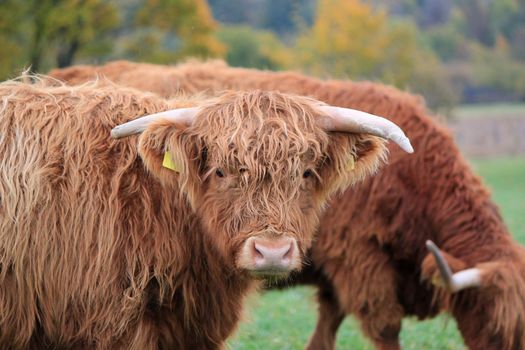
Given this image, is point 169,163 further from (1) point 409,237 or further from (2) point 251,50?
(2) point 251,50

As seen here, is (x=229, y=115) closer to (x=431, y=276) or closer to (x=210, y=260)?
(x=210, y=260)

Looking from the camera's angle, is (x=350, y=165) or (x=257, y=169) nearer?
(x=257, y=169)

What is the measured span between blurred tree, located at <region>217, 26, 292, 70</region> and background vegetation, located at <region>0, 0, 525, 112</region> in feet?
0.26

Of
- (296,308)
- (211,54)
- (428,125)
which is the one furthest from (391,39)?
(428,125)

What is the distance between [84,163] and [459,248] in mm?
3320

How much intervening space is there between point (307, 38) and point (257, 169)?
3854 centimetres

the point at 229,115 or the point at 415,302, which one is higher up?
the point at 229,115

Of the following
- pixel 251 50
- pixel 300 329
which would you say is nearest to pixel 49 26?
pixel 300 329

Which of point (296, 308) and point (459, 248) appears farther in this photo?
point (296, 308)

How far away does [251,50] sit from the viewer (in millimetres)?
46812

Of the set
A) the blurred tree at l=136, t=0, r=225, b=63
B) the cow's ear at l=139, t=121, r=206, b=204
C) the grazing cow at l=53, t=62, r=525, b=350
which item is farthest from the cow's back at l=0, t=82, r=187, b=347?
the blurred tree at l=136, t=0, r=225, b=63

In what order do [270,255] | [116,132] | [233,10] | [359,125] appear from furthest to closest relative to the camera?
[233,10] < [359,125] < [116,132] < [270,255]

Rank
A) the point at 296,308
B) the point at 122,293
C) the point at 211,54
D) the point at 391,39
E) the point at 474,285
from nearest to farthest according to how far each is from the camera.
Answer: the point at 122,293 → the point at 474,285 → the point at 296,308 → the point at 211,54 → the point at 391,39

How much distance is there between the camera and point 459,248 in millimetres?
6520
